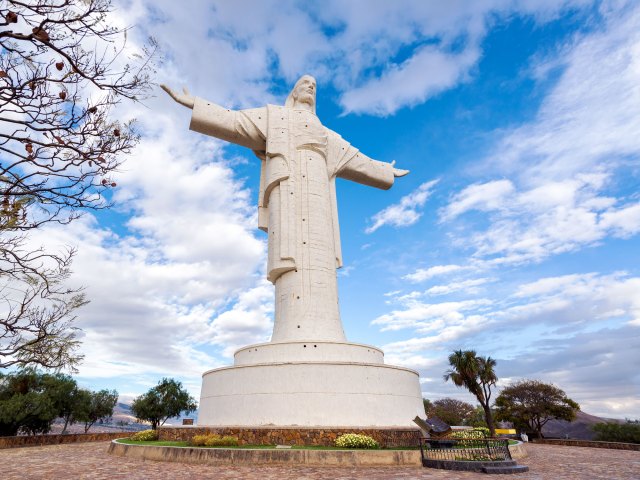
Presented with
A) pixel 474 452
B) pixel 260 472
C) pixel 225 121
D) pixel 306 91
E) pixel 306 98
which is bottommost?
pixel 260 472

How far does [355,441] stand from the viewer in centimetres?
1127

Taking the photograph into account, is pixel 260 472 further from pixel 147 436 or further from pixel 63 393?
pixel 63 393

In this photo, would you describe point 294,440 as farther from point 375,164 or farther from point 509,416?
point 509,416

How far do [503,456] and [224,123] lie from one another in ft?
59.3

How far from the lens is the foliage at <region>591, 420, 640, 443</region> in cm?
2857

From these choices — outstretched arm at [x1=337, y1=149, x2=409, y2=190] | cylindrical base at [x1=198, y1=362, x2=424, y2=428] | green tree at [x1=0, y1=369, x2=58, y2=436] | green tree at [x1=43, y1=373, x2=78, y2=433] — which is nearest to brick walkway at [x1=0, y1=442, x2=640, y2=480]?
cylindrical base at [x1=198, y1=362, x2=424, y2=428]

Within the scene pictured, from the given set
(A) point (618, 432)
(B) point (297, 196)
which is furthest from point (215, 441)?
(A) point (618, 432)

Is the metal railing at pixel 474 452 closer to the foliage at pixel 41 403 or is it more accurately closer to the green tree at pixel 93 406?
the foliage at pixel 41 403

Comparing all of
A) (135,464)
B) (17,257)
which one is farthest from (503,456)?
(17,257)

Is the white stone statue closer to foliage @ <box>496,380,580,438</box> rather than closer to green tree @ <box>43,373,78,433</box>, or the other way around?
green tree @ <box>43,373,78,433</box>

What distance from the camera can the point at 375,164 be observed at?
24297 millimetres

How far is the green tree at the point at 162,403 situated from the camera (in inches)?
1246

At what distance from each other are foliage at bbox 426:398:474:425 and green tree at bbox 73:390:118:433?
101ft

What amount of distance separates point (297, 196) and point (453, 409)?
1518 inches
